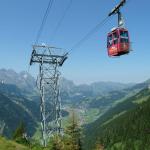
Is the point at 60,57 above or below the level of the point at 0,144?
above

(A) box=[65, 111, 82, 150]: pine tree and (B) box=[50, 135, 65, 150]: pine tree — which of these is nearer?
(B) box=[50, 135, 65, 150]: pine tree

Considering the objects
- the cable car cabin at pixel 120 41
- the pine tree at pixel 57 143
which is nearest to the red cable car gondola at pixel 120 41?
the cable car cabin at pixel 120 41

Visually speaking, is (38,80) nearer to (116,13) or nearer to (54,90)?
(54,90)

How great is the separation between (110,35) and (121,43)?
251 cm

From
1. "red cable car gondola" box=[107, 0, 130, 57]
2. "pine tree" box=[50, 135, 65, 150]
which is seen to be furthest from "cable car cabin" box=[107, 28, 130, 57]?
"pine tree" box=[50, 135, 65, 150]

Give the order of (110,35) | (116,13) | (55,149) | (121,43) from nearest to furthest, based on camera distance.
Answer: (116,13) → (121,43) → (110,35) → (55,149)

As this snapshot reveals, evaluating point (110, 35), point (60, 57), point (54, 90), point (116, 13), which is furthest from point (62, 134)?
point (116, 13)

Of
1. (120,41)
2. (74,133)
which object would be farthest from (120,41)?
(74,133)

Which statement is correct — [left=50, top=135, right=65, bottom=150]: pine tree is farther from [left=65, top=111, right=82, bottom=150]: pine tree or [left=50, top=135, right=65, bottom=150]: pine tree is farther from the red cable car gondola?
the red cable car gondola

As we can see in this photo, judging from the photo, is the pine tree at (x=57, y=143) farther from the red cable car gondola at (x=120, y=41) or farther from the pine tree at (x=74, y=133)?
the red cable car gondola at (x=120, y=41)

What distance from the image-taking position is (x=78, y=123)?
53.4 metres

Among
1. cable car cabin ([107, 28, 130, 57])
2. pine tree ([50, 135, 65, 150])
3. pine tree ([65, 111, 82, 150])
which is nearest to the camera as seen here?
cable car cabin ([107, 28, 130, 57])

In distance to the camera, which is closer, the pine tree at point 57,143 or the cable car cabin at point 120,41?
the cable car cabin at point 120,41

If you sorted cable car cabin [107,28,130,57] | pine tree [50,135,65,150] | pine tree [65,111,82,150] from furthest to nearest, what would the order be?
pine tree [65,111,82,150], pine tree [50,135,65,150], cable car cabin [107,28,130,57]
